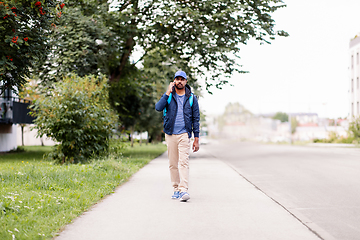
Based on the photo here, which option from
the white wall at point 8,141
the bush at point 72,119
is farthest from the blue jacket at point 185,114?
the white wall at point 8,141

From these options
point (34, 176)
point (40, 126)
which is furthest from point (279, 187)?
point (40, 126)

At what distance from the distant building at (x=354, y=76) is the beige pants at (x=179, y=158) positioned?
161ft

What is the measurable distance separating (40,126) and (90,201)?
8.36m

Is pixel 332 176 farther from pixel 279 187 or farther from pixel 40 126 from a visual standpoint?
pixel 40 126

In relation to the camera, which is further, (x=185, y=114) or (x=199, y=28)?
(x=199, y=28)

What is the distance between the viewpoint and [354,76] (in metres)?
54.0

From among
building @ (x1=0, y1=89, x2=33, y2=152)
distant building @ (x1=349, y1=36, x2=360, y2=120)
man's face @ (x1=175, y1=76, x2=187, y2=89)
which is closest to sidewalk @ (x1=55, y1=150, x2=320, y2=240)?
man's face @ (x1=175, y1=76, x2=187, y2=89)

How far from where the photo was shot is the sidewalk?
490 cm

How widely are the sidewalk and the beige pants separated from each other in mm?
330

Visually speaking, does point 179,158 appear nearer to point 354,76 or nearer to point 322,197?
point 322,197

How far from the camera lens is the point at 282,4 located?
19.9 metres

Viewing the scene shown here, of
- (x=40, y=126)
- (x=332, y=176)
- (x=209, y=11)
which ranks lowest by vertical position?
(x=332, y=176)

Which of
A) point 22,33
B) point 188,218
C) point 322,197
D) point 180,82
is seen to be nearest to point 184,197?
point 188,218

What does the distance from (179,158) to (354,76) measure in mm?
51430
